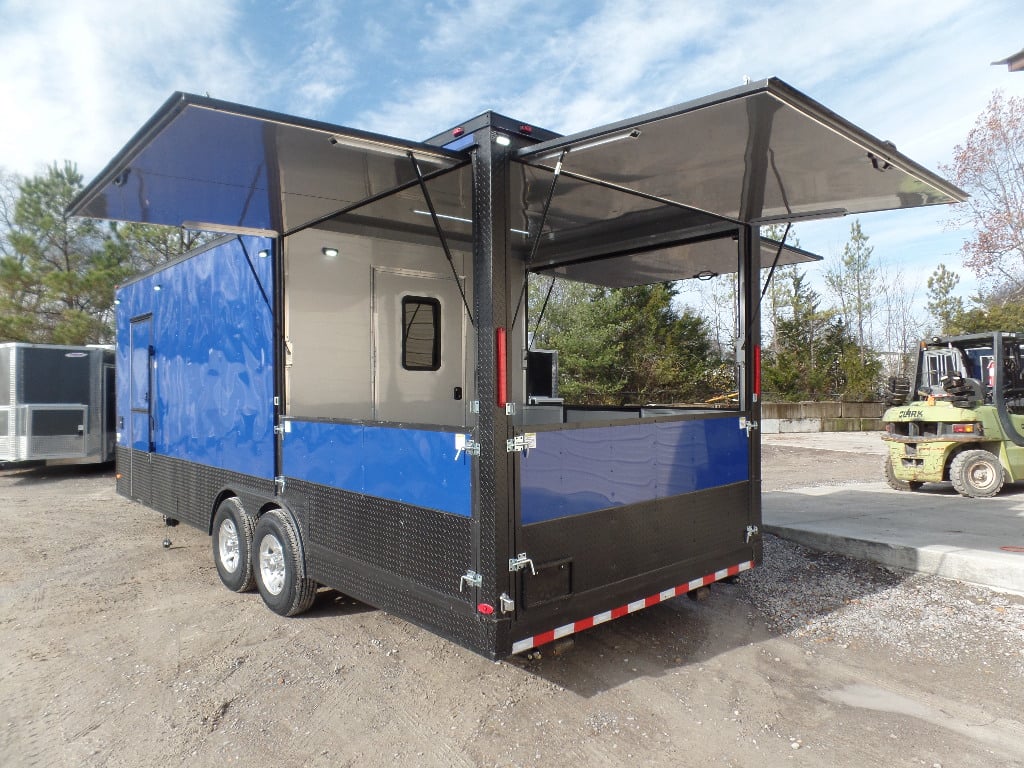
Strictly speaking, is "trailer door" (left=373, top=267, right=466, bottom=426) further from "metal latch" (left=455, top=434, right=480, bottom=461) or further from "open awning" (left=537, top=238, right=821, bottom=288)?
"metal latch" (left=455, top=434, right=480, bottom=461)

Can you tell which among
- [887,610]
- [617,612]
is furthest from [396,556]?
[887,610]

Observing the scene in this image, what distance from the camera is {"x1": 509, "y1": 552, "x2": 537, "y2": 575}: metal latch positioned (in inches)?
121

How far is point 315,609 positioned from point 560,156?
329 cm

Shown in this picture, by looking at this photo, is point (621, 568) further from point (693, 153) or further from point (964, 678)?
point (693, 153)

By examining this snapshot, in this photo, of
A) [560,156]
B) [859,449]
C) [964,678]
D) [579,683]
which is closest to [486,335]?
[560,156]

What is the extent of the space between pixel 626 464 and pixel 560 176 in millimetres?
1541

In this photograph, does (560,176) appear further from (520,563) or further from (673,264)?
(673,264)

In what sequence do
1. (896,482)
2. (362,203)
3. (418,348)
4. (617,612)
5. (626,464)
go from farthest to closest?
(896,482) < (418,348) < (362,203) < (626,464) < (617,612)

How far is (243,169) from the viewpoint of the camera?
11.2ft

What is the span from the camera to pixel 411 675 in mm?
3627

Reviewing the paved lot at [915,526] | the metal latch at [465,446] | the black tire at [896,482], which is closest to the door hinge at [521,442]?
the metal latch at [465,446]

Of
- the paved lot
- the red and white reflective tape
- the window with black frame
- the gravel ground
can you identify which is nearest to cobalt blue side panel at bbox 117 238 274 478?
the window with black frame

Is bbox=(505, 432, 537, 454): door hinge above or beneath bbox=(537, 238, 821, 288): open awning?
beneath

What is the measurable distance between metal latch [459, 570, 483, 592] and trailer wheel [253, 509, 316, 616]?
1.56 metres
